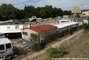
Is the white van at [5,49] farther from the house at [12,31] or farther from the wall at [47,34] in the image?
the house at [12,31]

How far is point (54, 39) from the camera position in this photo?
1591cm

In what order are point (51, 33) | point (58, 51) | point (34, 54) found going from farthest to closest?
point (51, 33) < point (34, 54) < point (58, 51)

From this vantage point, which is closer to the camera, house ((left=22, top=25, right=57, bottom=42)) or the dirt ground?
the dirt ground

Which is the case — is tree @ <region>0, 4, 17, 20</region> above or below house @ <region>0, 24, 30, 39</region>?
above

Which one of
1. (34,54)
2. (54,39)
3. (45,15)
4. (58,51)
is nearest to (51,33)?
(54,39)

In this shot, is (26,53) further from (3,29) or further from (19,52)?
(3,29)

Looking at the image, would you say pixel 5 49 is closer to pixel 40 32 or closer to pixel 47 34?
pixel 40 32

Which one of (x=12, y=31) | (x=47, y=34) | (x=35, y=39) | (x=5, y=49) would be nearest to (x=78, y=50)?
(x=35, y=39)

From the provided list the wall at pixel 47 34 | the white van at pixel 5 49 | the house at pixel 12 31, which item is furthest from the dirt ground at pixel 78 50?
the house at pixel 12 31

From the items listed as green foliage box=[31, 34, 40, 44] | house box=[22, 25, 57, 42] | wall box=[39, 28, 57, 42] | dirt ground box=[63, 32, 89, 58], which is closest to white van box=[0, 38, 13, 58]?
green foliage box=[31, 34, 40, 44]

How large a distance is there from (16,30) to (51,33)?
6.46 m

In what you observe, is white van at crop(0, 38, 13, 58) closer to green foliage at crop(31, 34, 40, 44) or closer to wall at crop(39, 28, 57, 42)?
green foliage at crop(31, 34, 40, 44)

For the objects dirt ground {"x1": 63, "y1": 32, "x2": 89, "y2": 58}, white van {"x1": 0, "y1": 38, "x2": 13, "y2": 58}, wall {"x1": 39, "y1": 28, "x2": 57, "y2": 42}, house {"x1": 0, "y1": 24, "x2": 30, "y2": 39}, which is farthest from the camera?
house {"x1": 0, "y1": 24, "x2": 30, "y2": 39}

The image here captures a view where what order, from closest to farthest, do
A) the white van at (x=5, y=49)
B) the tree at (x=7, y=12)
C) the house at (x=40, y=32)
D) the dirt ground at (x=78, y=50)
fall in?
the dirt ground at (x=78, y=50) < the white van at (x=5, y=49) < the house at (x=40, y=32) < the tree at (x=7, y=12)
